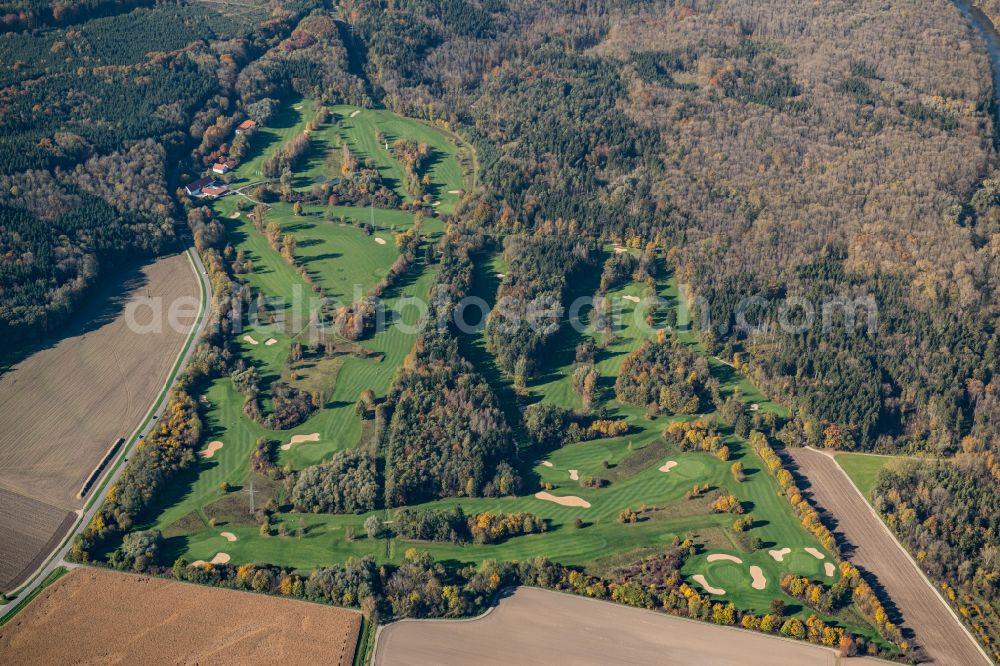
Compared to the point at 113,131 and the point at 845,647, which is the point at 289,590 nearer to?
the point at 845,647

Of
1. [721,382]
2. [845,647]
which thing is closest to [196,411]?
[721,382]

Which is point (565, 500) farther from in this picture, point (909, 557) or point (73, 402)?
point (73, 402)

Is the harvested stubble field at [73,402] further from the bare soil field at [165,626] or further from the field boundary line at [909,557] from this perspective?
the field boundary line at [909,557]

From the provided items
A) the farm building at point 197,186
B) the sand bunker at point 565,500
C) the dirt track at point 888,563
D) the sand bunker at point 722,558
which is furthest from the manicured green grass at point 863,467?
the farm building at point 197,186

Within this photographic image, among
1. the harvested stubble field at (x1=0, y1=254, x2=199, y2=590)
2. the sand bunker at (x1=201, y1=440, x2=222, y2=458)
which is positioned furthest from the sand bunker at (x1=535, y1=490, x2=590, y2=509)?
the harvested stubble field at (x1=0, y1=254, x2=199, y2=590)

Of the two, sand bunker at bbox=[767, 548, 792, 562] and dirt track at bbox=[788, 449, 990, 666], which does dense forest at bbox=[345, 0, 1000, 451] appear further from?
sand bunker at bbox=[767, 548, 792, 562]
